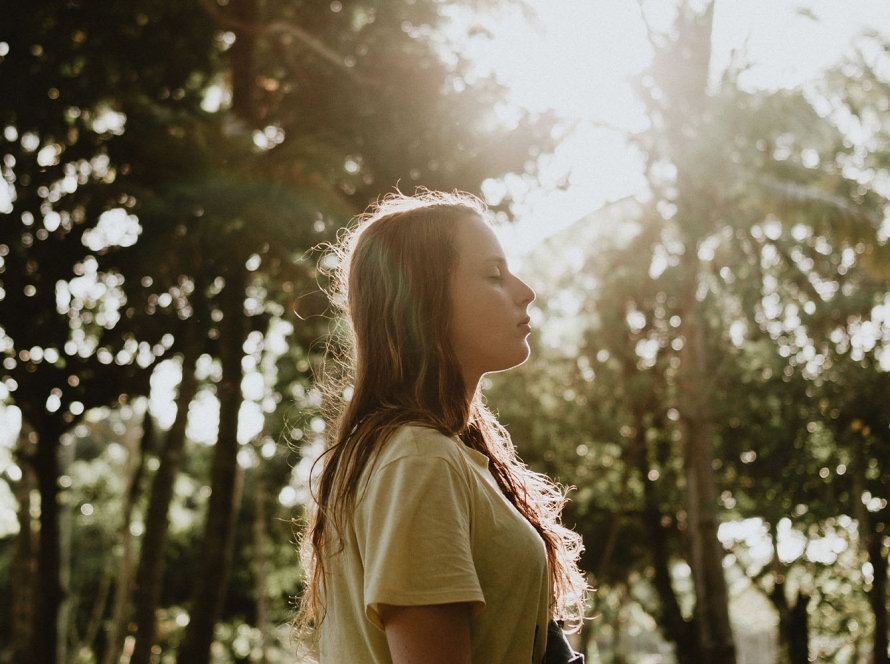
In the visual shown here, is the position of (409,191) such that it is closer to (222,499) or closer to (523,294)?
(222,499)

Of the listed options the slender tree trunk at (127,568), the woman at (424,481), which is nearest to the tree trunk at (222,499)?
the slender tree trunk at (127,568)

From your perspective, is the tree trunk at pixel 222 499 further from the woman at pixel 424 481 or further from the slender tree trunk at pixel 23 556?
the woman at pixel 424 481

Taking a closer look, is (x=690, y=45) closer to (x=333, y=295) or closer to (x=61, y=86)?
(x=61, y=86)

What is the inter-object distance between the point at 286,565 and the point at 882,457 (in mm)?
16754

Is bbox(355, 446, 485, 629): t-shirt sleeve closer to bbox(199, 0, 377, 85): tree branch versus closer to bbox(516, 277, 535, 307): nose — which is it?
bbox(516, 277, 535, 307): nose

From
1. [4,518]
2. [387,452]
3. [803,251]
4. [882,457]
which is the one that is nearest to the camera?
[387,452]

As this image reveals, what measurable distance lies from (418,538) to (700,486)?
10478mm

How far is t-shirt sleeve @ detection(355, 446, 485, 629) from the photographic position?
1178mm

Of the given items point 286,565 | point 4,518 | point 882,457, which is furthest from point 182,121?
point 4,518

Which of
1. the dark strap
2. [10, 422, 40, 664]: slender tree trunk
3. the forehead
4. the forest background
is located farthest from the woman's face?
[10, 422, 40, 664]: slender tree trunk

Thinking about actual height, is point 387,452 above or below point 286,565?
above

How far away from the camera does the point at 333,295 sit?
2203 millimetres

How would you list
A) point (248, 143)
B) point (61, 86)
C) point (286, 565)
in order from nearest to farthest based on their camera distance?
point (248, 143), point (61, 86), point (286, 565)

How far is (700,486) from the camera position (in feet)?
35.9
